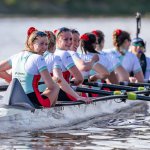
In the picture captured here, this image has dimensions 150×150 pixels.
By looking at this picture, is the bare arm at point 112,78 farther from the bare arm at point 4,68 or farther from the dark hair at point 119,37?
the bare arm at point 4,68

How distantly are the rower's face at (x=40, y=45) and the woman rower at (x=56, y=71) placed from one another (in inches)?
23.3

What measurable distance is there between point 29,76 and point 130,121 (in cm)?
240

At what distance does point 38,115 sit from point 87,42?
2.86 meters

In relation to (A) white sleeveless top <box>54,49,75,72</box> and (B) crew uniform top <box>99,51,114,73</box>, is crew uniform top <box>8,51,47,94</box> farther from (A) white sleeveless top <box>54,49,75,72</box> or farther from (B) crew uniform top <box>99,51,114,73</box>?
(B) crew uniform top <box>99,51,114,73</box>

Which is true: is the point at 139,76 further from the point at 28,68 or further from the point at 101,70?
the point at 28,68

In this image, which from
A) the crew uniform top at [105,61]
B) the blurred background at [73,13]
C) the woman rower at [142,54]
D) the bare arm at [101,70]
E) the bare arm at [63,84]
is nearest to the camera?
the bare arm at [63,84]

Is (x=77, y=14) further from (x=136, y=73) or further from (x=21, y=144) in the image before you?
(x=21, y=144)

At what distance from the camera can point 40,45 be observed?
12.4 m

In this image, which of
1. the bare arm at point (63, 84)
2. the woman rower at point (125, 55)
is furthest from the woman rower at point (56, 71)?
the woman rower at point (125, 55)

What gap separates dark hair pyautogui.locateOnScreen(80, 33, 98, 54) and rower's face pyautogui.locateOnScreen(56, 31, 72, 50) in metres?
0.87

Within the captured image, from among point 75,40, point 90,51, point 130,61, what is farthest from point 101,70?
point 130,61

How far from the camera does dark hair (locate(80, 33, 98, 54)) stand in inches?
576

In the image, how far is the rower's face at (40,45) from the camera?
12375 millimetres

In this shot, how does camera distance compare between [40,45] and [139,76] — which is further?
[139,76]
